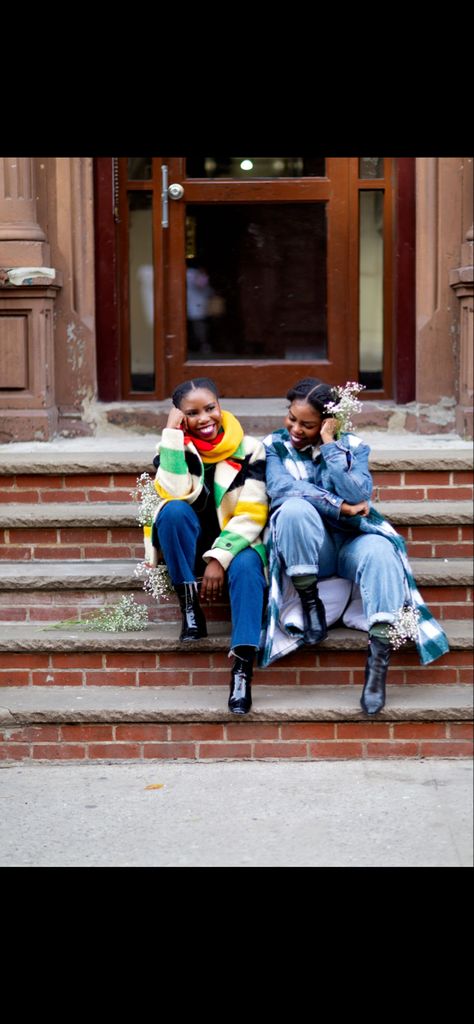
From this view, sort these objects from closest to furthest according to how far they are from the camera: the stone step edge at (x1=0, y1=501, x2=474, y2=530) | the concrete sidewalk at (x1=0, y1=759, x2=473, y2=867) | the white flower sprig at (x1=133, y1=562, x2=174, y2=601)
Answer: the concrete sidewalk at (x1=0, y1=759, x2=473, y2=867) < the white flower sprig at (x1=133, y1=562, x2=174, y2=601) < the stone step edge at (x1=0, y1=501, x2=474, y2=530)

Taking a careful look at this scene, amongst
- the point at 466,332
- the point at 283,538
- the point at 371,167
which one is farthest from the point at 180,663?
the point at 371,167

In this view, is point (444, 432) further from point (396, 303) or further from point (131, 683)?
point (131, 683)

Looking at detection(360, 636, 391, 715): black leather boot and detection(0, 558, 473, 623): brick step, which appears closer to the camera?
detection(360, 636, 391, 715): black leather boot

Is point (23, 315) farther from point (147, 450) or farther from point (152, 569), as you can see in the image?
point (152, 569)

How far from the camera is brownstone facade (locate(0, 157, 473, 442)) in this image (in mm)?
6668

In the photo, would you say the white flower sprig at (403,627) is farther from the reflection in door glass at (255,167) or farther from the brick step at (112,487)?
the reflection in door glass at (255,167)

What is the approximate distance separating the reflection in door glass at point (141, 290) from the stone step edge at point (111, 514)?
5.05ft

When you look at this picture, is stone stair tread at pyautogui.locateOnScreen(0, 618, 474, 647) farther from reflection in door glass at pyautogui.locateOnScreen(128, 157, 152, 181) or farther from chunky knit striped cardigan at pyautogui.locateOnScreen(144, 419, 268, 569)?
reflection in door glass at pyautogui.locateOnScreen(128, 157, 152, 181)

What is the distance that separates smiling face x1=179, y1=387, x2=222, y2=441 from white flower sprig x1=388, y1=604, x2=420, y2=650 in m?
1.03

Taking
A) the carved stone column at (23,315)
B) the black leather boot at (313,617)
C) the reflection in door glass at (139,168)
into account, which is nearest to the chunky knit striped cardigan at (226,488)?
the black leather boot at (313,617)

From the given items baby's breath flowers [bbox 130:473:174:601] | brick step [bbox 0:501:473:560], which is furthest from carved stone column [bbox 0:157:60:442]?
baby's breath flowers [bbox 130:473:174:601]

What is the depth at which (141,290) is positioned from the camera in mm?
7312

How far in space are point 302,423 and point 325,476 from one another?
0.76 ft

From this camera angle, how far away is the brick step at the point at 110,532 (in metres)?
5.73
